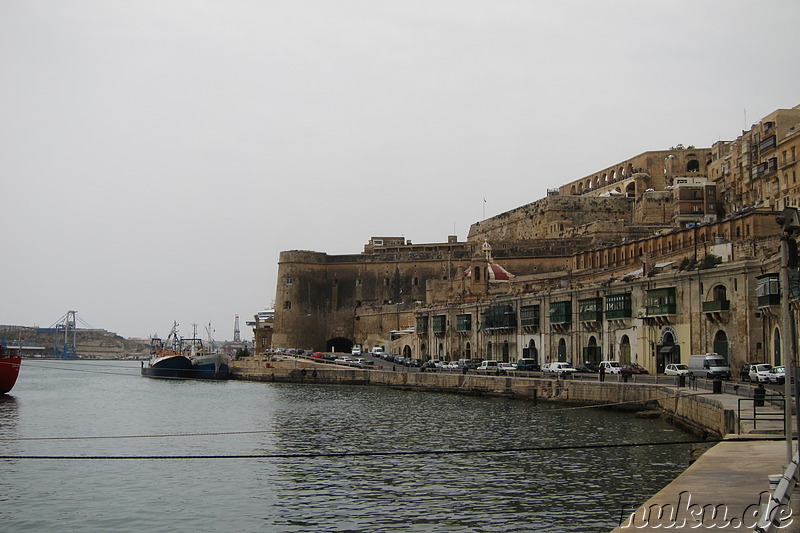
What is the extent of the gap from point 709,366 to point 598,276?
25.1m

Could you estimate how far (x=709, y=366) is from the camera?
34156 mm

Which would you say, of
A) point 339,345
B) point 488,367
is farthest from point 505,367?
point 339,345

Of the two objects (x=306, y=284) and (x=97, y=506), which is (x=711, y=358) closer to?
(x=97, y=506)

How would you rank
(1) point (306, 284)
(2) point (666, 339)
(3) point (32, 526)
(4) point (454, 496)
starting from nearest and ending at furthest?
(3) point (32, 526) < (4) point (454, 496) < (2) point (666, 339) < (1) point (306, 284)

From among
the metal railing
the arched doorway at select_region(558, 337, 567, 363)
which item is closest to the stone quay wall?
the metal railing

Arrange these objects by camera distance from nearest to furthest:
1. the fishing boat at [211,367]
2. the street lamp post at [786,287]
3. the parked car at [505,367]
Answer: the street lamp post at [786,287] → the parked car at [505,367] → the fishing boat at [211,367]

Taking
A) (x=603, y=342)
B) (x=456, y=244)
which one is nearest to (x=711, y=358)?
(x=603, y=342)

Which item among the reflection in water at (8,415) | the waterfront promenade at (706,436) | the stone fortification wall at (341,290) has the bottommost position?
the reflection in water at (8,415)

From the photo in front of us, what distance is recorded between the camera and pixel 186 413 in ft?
134

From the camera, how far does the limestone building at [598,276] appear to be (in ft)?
123

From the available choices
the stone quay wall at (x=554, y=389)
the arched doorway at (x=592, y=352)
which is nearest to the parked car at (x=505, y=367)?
the stone quay wall at (x=554, y=389)

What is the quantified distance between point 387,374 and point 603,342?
1553 centimetres
